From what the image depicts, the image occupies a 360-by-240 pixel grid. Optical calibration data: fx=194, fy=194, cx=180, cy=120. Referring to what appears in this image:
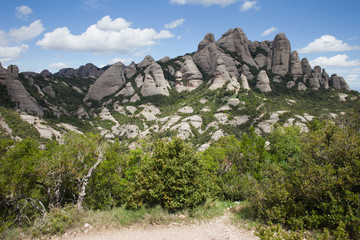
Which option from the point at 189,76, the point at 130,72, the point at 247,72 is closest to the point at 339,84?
the point at 247,72

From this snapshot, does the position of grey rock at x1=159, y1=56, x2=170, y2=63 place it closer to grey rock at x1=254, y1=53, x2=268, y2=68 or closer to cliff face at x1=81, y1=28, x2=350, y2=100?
cliff face at x1=81, y1=28, x2=350, y2=100

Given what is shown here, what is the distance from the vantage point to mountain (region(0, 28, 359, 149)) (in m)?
79.2

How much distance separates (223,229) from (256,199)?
270 centimetres

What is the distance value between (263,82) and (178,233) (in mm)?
111248

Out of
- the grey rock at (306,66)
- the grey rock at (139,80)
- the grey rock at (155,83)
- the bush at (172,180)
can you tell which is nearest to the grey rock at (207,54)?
the grey rock at (155,83)

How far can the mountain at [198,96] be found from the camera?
79.2m

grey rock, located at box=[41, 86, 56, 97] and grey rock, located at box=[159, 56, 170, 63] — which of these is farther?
grey rock, located at box=[159, 56, 170, 63]

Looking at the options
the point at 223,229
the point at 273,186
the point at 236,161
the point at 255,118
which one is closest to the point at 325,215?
the point at 273,186

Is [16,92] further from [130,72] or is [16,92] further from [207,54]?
[207,54]

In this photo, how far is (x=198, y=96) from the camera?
349ft

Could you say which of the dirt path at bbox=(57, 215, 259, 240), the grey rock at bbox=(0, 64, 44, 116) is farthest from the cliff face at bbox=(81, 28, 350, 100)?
the dirt path at bbox=(57, 215, 259, 240)

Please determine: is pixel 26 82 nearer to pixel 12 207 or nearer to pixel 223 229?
pixel 12 207

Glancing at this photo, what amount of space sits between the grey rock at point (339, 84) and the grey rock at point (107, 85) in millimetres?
125363

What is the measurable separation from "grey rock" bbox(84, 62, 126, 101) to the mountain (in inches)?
23.9
